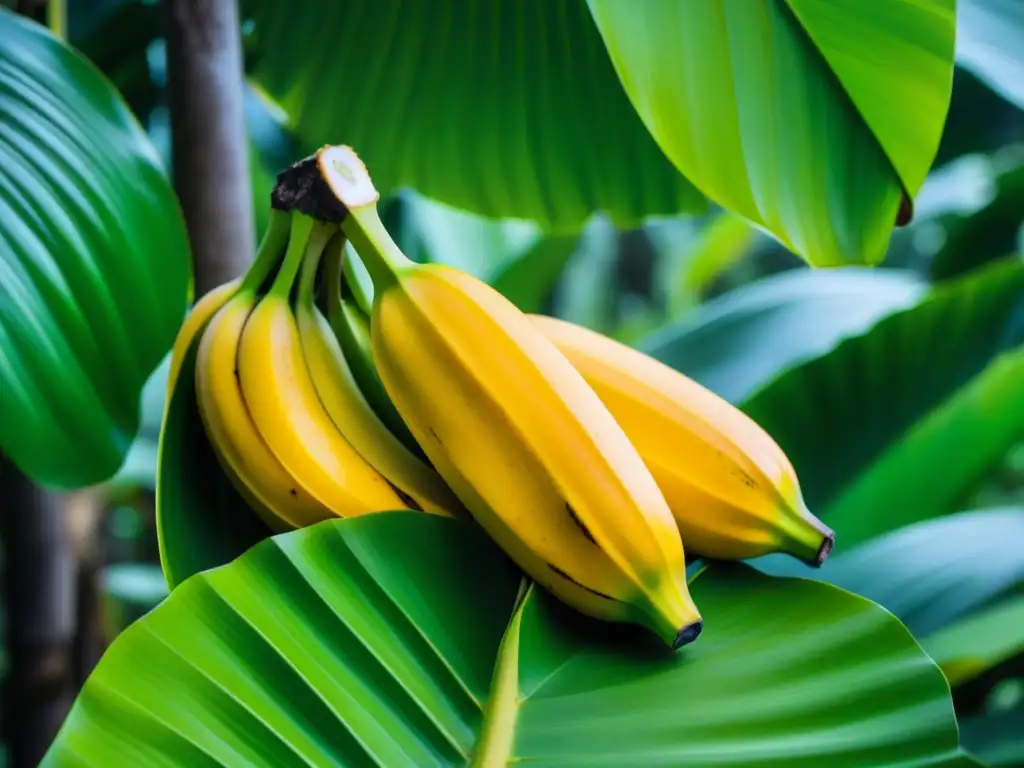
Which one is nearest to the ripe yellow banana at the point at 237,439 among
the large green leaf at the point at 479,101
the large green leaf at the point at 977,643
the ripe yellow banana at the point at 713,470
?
the ripe yellow banana at the point at 713,470

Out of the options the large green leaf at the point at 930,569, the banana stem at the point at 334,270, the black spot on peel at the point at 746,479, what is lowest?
the large green leaf at the point at 930,569

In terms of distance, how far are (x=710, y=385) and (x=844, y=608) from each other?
382mm

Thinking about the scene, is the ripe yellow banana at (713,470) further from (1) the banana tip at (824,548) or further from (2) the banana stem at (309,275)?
(2) the banana stem at (309,275)

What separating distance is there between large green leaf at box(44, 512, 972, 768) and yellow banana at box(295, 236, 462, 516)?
3 centimetres

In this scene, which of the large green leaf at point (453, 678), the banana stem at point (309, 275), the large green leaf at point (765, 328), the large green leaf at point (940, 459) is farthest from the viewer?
the large green leaf at point (765, 328)

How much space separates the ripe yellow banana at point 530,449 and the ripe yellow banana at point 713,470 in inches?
1.0

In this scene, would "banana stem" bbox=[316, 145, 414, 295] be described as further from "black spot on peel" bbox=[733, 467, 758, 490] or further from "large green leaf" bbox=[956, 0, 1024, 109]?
"large green leaf" bbox=[956, 0, 1024, 109]

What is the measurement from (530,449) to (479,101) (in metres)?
0.35

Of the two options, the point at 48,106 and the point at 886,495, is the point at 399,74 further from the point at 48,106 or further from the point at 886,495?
the point at 886,495

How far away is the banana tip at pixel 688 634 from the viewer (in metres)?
0.29

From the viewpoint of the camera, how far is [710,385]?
2.27ft

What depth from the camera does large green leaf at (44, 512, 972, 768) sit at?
0.27 meters

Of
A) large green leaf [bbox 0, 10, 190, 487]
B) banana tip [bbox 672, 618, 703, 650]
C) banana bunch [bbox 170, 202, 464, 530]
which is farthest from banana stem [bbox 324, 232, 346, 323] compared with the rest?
banana tip [bbox 672, 618, 703, 650]

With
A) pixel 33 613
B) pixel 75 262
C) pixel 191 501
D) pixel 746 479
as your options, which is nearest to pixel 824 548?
pixel 746 479
